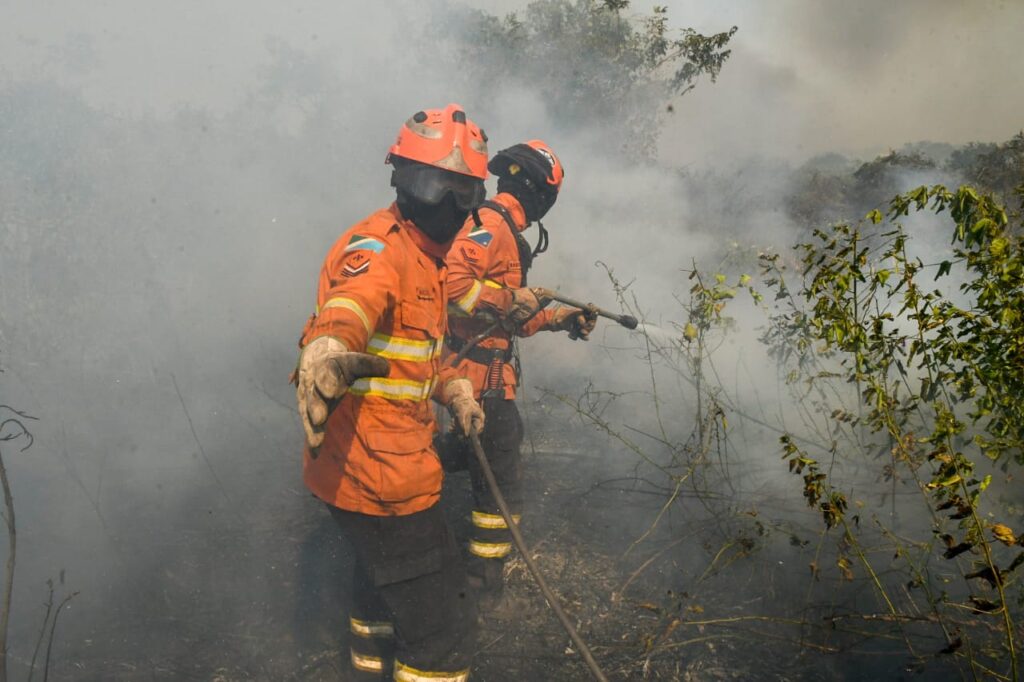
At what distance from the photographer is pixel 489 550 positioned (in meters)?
3.96

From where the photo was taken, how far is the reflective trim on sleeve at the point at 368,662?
3184mm

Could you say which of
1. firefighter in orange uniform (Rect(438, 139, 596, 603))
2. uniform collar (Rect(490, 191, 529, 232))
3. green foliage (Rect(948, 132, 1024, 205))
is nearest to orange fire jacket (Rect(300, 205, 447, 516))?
firefighter in orange uniform (Rect(438, 139, 596, 603))

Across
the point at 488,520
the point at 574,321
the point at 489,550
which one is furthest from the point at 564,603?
the point at 574,321

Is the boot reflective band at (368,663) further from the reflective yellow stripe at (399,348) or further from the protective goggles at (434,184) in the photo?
the protective goggles at (434,184)

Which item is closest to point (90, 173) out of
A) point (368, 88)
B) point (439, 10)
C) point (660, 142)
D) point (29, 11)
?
point (29, 11)

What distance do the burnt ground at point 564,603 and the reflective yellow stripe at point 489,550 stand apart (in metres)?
0.26

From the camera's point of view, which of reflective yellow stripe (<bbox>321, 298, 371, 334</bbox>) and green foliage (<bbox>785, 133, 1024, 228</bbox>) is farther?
green foliage (<bbox>785, 133, 1024, 228</bbox>)

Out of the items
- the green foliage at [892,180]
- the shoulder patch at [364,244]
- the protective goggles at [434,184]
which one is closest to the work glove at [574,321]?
the protective goggles at [434,184]

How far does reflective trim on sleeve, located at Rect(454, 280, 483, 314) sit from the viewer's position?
12.6ft

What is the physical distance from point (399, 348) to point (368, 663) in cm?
153

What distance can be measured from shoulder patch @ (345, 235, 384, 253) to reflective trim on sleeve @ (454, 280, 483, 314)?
4.05 feet

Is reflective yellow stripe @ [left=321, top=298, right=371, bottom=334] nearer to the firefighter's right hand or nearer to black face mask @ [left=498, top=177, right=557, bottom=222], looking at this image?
the firefighter's right hand

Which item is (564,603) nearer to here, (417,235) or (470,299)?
(470,299)

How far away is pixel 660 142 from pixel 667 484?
552 inches
